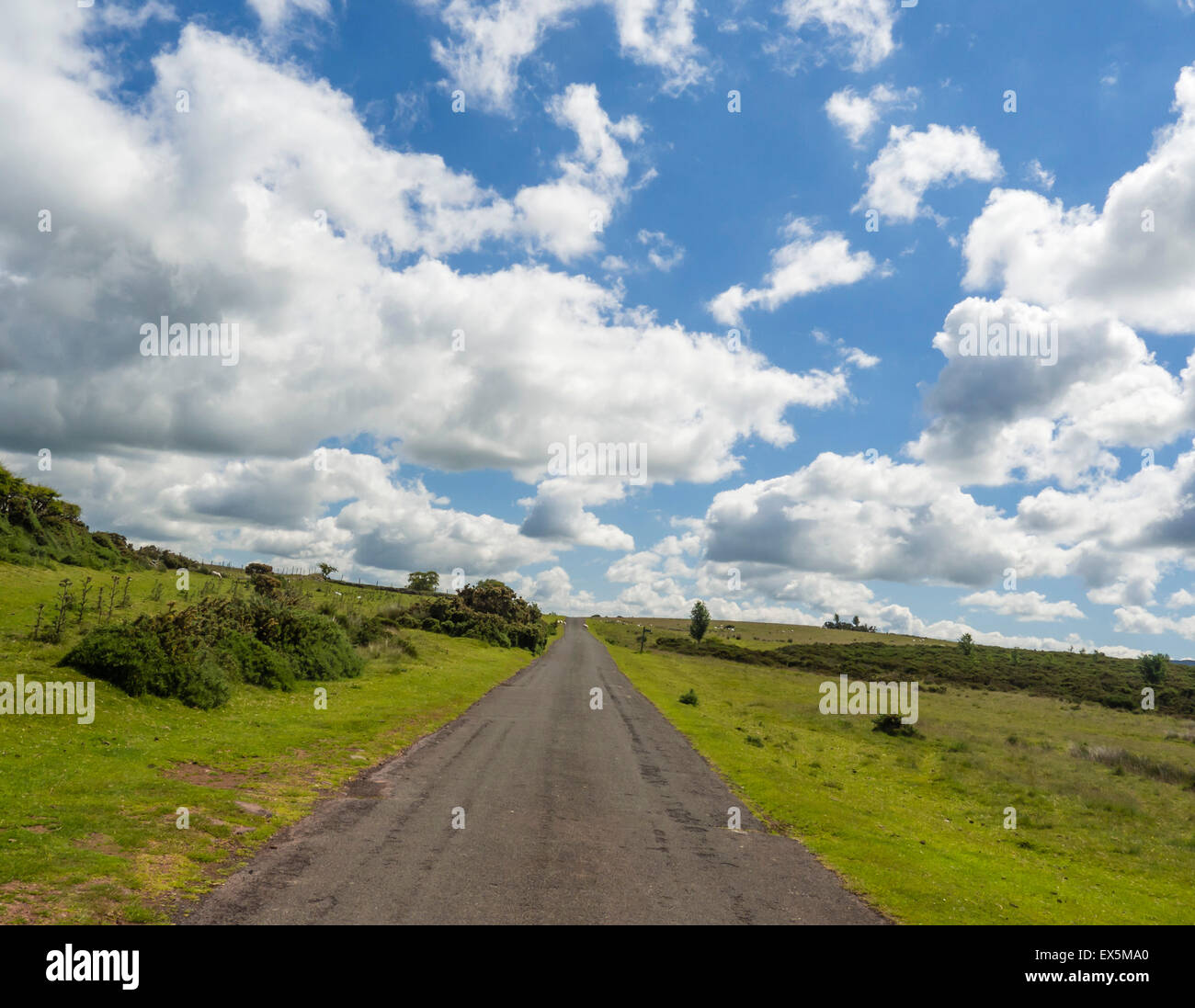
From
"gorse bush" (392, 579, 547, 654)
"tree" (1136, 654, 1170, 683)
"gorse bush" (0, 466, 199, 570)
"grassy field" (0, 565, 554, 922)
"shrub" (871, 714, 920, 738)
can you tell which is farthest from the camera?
"tree" (1136, 654, 1170, 683)

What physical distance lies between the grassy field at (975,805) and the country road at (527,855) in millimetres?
1525

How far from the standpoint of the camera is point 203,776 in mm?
14352

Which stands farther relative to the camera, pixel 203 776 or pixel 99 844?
pixel 203 776

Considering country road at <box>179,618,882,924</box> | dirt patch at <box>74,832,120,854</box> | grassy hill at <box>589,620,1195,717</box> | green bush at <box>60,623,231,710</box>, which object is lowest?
grassy hill at <box>589,620,1195,717</box>

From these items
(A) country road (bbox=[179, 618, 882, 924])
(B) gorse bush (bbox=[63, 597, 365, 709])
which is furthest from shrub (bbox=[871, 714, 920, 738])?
(B) gorse bush (bbox=[63, 597, 365, 709])

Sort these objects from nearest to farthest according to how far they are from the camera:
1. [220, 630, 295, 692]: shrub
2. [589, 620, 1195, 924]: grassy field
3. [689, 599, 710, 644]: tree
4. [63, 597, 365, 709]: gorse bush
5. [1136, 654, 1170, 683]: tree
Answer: [589, 620, 1195, 924]: grassy field → [63, 597, 365, 709]: gorse bush → [220, 630, 295, 692]: shrub → [1136, 654, 1170, 683]: tree → [689, 599, 710, 644]: tree

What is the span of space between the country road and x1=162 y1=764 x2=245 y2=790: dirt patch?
2424 millimetres

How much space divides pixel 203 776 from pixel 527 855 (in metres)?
7.89

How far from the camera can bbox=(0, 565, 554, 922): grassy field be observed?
845 cm

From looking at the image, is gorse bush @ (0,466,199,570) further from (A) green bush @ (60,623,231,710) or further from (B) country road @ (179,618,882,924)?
(B) country road @ (179,618,882,924)

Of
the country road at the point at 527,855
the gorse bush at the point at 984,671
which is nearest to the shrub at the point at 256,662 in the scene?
the country road at the point at 527,855

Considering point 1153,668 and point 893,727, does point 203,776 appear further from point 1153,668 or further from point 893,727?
point 1153,668

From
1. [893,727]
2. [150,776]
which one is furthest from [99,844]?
[893,727]
